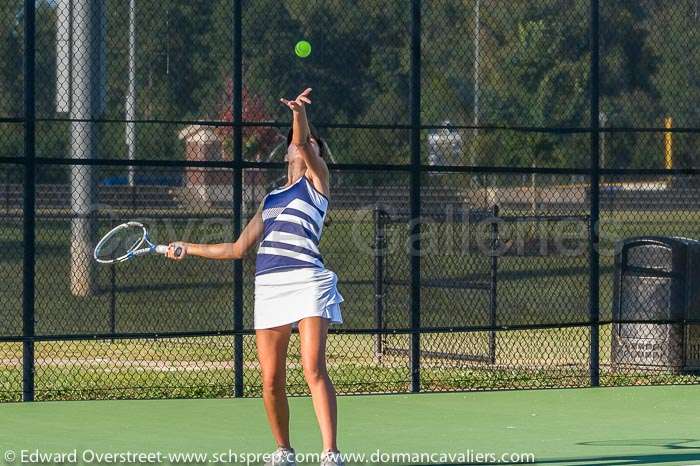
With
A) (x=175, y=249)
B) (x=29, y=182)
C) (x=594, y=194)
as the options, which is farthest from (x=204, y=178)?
(x=175, y=249)

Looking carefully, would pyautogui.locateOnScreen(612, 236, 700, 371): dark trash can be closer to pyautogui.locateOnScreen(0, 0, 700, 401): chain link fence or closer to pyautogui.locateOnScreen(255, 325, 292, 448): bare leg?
pyautogui.locateOnScreen(0, 0, 700, 401): chain link fence

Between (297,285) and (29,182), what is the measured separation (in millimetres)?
3438

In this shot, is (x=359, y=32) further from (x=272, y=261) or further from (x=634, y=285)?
(x=272, y=261)

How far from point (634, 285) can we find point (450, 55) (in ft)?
41.9

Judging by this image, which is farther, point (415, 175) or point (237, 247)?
point (415, 175)

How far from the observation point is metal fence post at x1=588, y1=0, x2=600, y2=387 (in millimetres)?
10562

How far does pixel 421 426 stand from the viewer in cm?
870

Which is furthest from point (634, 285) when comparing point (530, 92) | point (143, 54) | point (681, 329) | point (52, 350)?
point (530, 92)

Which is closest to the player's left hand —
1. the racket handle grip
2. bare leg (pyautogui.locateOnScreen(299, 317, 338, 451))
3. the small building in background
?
the racket handle grip

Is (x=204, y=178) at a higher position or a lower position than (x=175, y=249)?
higher

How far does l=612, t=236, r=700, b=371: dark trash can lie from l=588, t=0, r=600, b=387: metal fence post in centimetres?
58

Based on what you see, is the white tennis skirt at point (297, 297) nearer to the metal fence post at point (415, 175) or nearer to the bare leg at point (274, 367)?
the bare leg at point (274, 367)

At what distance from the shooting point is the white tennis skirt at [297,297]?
6.66 metres

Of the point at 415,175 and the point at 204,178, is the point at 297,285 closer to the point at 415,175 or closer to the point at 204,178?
the point at 415,175
